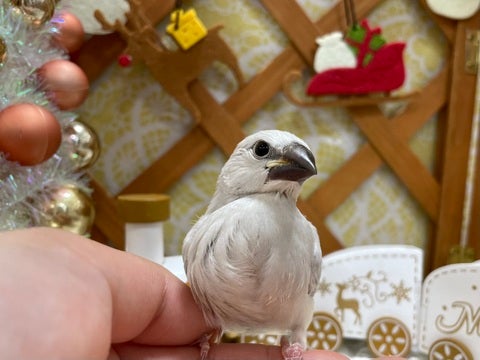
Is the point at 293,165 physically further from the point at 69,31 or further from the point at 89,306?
the point at 69,31

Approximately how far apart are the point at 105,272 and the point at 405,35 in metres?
0.72

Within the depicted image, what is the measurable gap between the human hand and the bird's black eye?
0.13 m

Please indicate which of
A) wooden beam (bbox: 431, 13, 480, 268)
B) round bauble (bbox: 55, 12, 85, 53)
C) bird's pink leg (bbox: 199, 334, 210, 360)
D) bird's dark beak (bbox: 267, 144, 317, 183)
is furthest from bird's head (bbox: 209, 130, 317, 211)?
wooden beam (bbox: 431, 13, 480, 268)

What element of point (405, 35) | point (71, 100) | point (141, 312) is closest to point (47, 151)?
point (71, 100)

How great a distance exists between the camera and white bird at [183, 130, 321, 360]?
0.35 m

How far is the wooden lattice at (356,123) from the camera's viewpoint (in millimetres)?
809

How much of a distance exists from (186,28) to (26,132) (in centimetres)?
32

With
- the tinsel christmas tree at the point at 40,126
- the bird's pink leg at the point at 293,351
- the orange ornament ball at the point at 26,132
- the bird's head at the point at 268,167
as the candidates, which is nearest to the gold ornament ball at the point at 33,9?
the tinsel christmas tree at the point at 40,126

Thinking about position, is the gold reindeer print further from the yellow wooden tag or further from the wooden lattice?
the yellow wooden tag

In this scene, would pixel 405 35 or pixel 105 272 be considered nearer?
pixel 105 272

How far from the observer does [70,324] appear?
27cm

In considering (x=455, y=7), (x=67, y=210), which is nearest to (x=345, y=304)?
(x=67, y=210)

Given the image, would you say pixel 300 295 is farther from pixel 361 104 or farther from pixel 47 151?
pixel 361 104

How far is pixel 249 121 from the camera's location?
0.85 m
